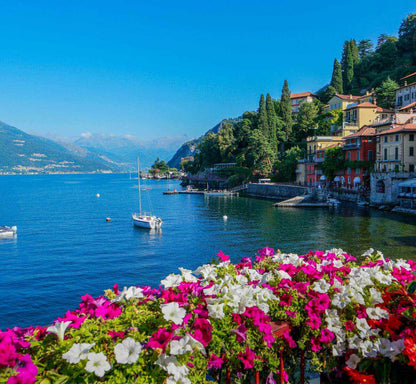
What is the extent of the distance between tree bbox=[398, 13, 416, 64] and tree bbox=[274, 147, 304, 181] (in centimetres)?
3842

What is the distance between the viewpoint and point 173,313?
346 centimetres

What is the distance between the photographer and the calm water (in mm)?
21484

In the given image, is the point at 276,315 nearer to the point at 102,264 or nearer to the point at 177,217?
the point at 102,264

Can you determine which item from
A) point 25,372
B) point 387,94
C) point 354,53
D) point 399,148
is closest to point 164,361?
point 25,372

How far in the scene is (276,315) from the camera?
4160mm

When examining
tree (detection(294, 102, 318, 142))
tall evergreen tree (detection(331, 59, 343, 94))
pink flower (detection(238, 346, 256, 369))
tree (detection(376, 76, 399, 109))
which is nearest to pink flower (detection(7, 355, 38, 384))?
pink flower (detection(238, 346, 256, 369))

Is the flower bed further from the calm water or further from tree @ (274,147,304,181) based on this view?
tree @ (274,147,304,181)

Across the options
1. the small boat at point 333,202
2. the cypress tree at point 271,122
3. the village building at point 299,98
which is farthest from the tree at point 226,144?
the small boat at point 333,202

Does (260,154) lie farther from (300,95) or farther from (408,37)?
(408,37)

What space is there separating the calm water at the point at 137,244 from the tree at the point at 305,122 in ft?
Answer: 114

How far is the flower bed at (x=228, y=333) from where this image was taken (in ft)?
9.87

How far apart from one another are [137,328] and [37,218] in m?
56.1

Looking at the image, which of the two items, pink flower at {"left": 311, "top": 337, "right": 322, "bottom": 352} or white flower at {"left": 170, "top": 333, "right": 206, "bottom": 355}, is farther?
pink flower at {"left": 311, "top": 337, "right": 322, "bottom": 352}

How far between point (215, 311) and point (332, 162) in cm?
6227
